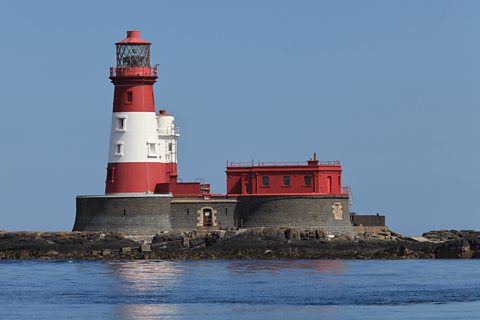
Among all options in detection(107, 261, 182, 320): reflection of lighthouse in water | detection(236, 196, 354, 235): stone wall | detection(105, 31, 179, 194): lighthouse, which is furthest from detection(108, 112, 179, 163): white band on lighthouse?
detection(107, 261, 182, 320): reflection of lighthouse in water

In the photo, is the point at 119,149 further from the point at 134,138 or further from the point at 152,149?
the point at 152,149

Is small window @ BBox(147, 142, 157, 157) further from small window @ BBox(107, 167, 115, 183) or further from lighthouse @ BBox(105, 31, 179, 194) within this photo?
small window @ BBox(107, 167, 115, 183)

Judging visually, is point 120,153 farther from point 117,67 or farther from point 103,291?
point 103,291

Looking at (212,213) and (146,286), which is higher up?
(212,213)

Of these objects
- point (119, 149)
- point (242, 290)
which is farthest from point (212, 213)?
point (242, 290)

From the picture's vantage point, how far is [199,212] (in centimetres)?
5972

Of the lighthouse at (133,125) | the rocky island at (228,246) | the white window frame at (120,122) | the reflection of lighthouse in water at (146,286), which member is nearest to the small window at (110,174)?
the lighthouse at (133,125)

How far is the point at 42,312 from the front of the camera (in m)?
38.4

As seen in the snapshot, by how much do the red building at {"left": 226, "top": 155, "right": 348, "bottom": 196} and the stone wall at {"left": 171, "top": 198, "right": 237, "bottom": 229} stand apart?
0.86 m

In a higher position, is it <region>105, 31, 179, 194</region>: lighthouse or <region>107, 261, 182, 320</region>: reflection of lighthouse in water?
<region>105, 31, 179, 194</region>: lighthouse

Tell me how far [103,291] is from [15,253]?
16.7 m

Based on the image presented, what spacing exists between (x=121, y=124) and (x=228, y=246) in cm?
681

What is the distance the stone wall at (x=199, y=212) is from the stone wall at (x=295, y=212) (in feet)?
1.53

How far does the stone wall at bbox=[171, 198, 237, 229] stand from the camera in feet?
196
